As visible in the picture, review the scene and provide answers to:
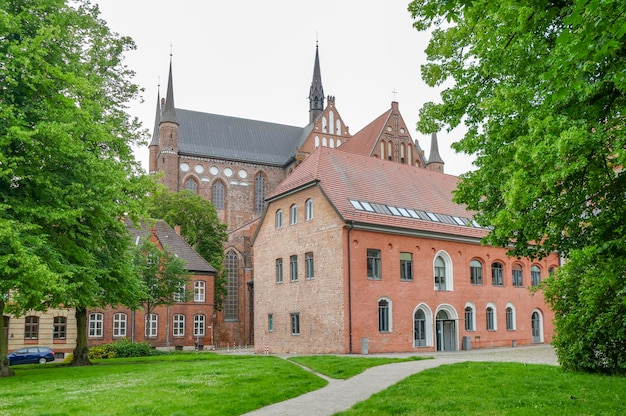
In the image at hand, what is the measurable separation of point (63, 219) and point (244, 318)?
3869cm

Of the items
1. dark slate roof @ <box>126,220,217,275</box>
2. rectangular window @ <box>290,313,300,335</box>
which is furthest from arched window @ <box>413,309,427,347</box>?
dark slate roof @ <box>126,220,217,275</box>

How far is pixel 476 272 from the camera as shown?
34688mm

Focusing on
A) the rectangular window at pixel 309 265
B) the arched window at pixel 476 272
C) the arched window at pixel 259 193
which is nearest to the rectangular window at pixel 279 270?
the rectangular window at pixel 309 265

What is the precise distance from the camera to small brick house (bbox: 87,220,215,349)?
39125mm

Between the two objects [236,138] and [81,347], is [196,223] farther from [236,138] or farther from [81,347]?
[81,347]

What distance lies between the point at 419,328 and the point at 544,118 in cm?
2367

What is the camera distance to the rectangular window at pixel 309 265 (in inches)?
1219

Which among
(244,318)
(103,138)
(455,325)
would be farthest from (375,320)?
(244,318)

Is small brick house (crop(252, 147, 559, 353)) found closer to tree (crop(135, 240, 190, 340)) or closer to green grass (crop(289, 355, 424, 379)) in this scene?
tree (crop(135, 240, 190, 340))

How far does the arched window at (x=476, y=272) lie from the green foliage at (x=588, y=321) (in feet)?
57.2

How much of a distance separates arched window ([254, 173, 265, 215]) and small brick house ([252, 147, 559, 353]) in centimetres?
3079

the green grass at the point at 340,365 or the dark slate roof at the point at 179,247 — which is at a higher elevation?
the dark slate roof at the point at 179,247

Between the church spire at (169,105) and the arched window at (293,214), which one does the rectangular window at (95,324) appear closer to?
the arched window at (293,214)

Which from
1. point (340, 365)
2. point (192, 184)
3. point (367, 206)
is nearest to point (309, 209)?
point (367, 206)
